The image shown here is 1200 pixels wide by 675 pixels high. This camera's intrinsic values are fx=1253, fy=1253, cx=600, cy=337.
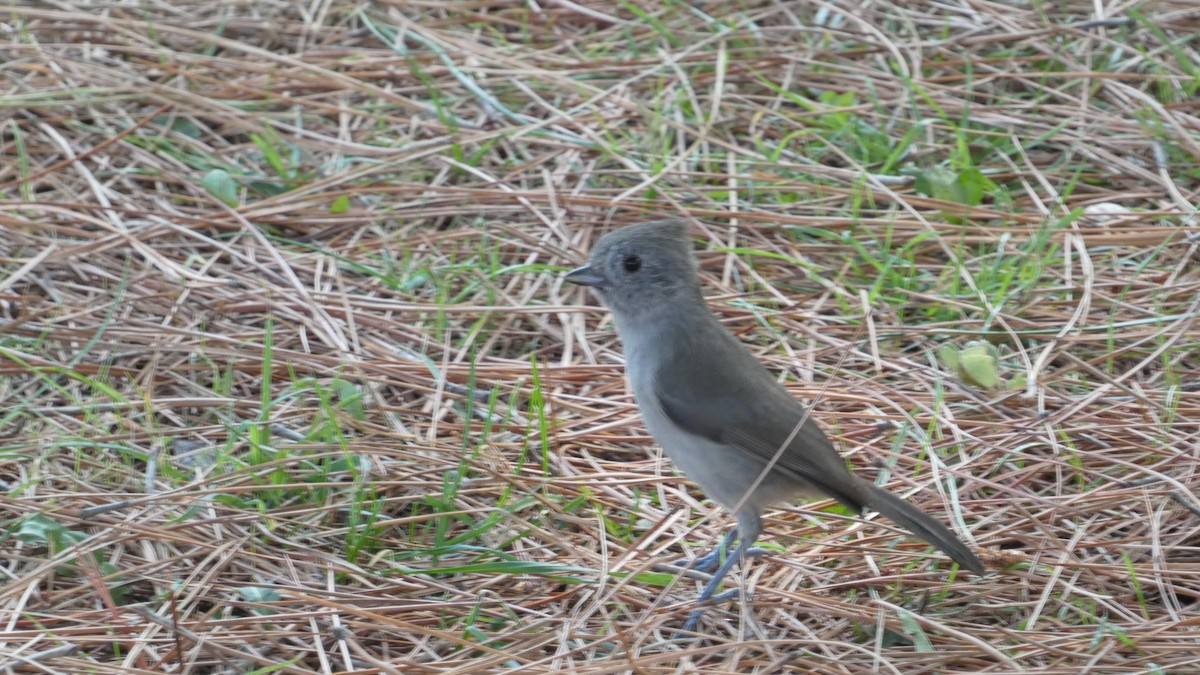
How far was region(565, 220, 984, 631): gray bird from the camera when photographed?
130 inches

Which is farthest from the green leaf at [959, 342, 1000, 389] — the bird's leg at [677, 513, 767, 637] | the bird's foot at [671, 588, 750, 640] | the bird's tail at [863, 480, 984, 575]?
the bird's foot at [671, 588, 750, 640]

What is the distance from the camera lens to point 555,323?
4.57 meters

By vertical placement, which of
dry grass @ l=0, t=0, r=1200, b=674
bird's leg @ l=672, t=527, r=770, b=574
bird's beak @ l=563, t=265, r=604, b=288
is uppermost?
bird's beak @ l=563, t=265, r=604, b=288

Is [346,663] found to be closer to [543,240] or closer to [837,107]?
[543,240]

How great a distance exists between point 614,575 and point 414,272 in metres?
1.77

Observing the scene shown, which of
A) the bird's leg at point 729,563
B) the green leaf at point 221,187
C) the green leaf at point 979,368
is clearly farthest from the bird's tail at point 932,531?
the green leaf at point 221,187

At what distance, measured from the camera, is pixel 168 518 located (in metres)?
3.46

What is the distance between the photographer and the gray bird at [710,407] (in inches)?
130

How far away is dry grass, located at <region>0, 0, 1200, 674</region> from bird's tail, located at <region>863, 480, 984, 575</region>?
173mm

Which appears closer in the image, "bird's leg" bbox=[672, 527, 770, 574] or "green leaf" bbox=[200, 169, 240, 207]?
"bird's leg" bbox=[672, 527, 770, 574]

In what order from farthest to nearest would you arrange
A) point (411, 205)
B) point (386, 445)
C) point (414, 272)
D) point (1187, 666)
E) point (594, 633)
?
point (411, 205) → point (414, 272) → point (386, 445) → point (594, 633) → point (1187, 666)

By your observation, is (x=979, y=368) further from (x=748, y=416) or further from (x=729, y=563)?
(x=729, y=563)

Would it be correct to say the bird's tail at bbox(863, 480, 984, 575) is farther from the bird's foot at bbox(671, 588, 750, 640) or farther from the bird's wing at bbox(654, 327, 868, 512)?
the bird's foot at bbox(671, 588, 750, 640)

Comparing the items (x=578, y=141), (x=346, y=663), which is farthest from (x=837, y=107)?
(x=346, y=663)
